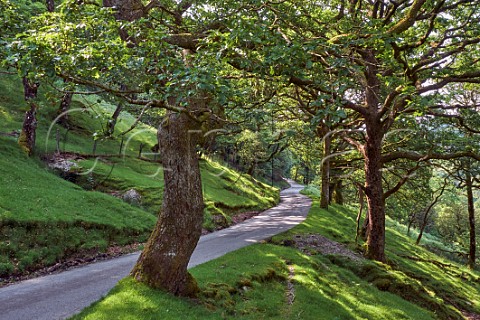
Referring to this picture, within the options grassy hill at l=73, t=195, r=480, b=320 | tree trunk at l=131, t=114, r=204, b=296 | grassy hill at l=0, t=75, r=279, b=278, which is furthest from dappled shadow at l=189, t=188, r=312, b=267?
tree trunk at l=131, t=114, r=204, b=296

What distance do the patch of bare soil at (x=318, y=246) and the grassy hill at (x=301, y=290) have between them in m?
0.05

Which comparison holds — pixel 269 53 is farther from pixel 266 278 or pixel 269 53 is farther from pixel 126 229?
pixel 126 229

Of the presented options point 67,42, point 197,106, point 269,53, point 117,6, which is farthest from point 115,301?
point 117,6

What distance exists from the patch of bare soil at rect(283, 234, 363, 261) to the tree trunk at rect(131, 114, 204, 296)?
953 cm

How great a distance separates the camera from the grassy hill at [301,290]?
26.8 ft

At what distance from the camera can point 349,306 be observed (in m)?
11.3

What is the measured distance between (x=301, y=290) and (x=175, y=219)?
223 inches

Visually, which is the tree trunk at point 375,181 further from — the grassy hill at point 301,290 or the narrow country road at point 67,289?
the narrow country road at point 67,289

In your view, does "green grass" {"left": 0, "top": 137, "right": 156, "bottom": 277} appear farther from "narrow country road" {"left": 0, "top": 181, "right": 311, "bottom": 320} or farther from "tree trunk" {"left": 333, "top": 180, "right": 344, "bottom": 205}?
"tree trunk" {"left": 333, "top": 180, "right": 344, "bottom": 205}

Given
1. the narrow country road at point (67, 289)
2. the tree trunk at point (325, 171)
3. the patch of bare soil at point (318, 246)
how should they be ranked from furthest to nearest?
the tree trunk at point (325, 171), the patch of bare soil at point (318, 246), the narrow country road at point (67, 289)

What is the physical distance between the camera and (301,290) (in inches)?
454

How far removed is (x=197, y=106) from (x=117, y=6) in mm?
3339

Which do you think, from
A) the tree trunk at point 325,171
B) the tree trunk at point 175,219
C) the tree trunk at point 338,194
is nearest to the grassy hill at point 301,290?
the tree trunk at point 175,219

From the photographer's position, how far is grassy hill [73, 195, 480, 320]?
26.8 feet
